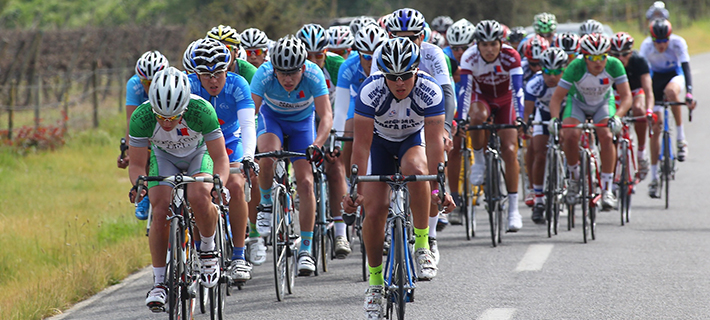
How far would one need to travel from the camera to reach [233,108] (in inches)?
301

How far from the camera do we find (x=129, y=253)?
31.7ft

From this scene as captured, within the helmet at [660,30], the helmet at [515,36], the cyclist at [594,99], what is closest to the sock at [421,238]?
the cyclist at [594,99]

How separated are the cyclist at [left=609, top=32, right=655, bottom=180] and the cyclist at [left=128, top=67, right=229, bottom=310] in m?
6.53

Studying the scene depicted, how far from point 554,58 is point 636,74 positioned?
1341 mm

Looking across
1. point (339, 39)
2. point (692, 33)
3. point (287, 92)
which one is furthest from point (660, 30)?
point (692, 33)

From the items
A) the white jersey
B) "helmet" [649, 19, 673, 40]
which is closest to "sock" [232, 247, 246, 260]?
the white jersey

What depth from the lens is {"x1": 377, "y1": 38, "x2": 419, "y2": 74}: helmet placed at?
6.14 metres

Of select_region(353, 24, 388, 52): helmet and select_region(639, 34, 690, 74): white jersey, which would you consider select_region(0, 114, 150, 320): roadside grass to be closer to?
select_region(353, 24, 388, 52): helmet

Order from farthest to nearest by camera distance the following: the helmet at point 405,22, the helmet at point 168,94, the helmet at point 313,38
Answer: the helmet at point 313,38, the helmet at point 405,22, the helmet at point 168,94

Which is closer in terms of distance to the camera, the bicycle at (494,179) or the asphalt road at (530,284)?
the asphalt road at (530,284)

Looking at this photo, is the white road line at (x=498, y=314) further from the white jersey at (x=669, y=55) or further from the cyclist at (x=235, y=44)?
the white jersey at (x=669, y=55)

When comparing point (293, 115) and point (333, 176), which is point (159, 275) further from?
point (333, 176)

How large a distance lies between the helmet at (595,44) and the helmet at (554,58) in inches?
29.2

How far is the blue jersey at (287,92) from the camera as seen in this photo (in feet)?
27.5
